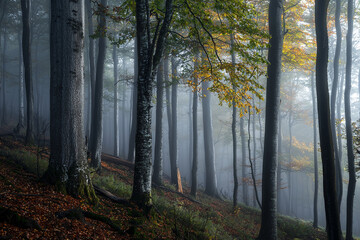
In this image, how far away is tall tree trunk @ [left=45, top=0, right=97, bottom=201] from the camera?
463 cm

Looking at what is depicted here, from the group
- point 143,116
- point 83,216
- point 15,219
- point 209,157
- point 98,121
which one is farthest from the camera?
point 209,157

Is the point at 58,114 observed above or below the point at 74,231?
above

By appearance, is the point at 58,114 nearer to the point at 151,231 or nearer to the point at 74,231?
the point at 74,231

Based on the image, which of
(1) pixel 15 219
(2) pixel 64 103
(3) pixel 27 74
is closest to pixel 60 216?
(1) pixel 15 219

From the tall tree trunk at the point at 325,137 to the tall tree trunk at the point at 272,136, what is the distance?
2459mm

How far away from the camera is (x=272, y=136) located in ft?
24.6

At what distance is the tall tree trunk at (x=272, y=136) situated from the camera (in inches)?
290

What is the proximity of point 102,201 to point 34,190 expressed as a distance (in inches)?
58.3

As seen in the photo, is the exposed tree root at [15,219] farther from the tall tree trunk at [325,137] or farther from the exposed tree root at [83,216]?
the tall tree trunk at [325,137]

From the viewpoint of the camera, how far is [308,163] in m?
23.4

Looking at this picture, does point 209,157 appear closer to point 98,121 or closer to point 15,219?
point 98,121

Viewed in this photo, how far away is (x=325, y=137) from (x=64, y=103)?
18.6 feet

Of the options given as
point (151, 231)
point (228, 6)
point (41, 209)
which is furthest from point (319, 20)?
point (41, 209)

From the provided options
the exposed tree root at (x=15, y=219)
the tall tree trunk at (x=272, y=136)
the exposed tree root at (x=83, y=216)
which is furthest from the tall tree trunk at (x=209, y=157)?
the exposed tree root at (x=15, y=219)
